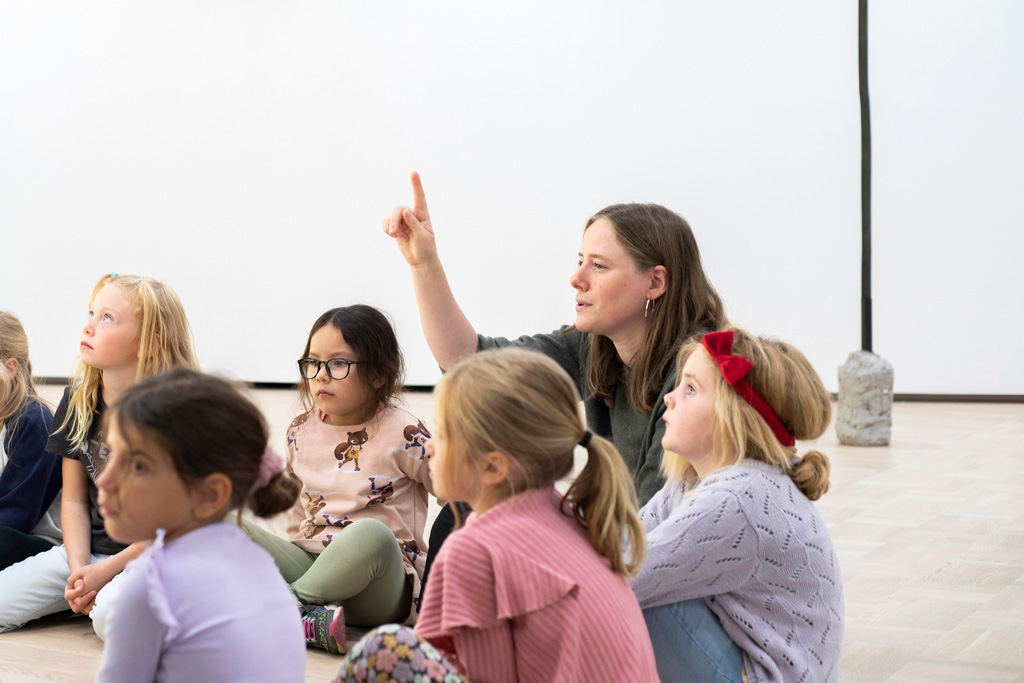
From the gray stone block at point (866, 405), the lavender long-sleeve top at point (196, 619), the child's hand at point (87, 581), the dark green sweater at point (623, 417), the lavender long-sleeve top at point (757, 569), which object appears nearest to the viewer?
the lavender long-sleeve top at point (196, 619)

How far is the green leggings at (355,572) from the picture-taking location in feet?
7.43

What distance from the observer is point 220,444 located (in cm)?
124

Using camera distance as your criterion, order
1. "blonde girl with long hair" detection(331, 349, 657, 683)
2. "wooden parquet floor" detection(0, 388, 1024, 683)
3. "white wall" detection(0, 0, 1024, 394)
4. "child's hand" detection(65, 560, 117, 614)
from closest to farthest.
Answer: "blonde girl with long hair" detection(331, 349, 657, 683)
"wooden parquet floor" detection(0, 388, 1024, 683)
"child's hand" detection(65, 560, 117, 614)
"white wall" detection(0, 0, 1024, 394)

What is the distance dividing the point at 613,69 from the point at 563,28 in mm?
475

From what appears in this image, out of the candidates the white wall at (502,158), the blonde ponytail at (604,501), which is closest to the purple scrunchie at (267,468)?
the blonde ponytail at (604,501)

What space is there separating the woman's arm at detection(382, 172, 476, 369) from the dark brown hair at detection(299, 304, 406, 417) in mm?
156

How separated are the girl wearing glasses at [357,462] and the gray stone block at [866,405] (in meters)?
3.51

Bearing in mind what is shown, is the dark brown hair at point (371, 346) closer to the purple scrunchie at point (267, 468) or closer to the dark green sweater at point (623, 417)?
the dark green sweater at point (623, 417)

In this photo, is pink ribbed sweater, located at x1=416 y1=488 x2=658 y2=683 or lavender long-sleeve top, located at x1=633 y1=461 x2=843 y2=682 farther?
lavender long-sleeve top, located at x1=633 y1=461 x2=843 y2=682

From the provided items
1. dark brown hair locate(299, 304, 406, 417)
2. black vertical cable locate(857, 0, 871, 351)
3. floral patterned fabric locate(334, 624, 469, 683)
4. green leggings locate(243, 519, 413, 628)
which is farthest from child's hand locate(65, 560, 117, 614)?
black vertical cable locate(857, 0, 871, 351)

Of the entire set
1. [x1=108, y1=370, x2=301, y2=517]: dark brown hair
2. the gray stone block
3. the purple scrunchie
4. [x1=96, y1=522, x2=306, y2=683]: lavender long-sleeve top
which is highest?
[x1=108, y1=370, x2=301, y2=517]: dark brown hair

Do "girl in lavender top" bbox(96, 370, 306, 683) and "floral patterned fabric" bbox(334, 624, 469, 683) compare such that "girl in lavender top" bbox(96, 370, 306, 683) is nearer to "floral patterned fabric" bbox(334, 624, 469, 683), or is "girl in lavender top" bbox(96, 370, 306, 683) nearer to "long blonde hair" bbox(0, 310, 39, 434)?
"floral patterned fabric" bbox(334, 624, 469, 683)

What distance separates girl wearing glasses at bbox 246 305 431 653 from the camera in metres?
2.41

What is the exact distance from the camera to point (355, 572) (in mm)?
2268
